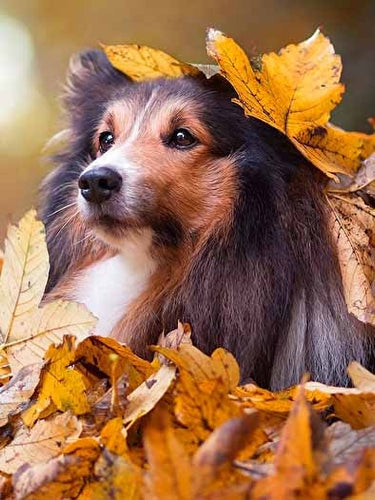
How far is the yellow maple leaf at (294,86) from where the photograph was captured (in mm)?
788

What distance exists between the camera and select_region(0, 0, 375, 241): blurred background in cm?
280

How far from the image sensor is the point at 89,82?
1.29m

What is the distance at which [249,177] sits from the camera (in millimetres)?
994

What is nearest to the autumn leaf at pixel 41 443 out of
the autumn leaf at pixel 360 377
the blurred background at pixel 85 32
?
the autumn leaf at pixel 360 377

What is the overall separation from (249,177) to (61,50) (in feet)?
8.21

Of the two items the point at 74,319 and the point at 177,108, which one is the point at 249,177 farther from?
the point at 74,319

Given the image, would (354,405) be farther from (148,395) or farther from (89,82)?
(89,82)

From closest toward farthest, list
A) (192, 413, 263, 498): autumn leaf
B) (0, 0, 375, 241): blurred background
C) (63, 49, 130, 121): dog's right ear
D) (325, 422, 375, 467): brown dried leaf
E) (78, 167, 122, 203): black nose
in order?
(192, 413, 263, 498): autumn leaf < (325, 422, 375, 467): brown dried leaf < (78, 167, 122, 203): black nose < (63, 49, 130, 121): dog's right ear < (0, 0, 375, 241): blurred background

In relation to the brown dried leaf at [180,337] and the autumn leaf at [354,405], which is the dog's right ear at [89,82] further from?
the autumn leaf at [354,405]

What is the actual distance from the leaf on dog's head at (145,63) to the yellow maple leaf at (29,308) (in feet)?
1.36

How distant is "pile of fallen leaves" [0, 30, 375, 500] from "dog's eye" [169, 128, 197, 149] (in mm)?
170

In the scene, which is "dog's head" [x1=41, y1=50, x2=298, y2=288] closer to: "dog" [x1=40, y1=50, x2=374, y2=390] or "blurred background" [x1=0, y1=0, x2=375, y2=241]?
"dog" [x1=40, y1=50, x2=374, y2=390]

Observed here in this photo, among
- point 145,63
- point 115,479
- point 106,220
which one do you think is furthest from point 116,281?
point 115,479

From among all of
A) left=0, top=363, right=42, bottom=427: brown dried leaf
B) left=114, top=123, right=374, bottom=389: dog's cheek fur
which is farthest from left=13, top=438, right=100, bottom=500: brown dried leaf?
left=114, top=123, right=374, bottom=389: dog's cheek fur
